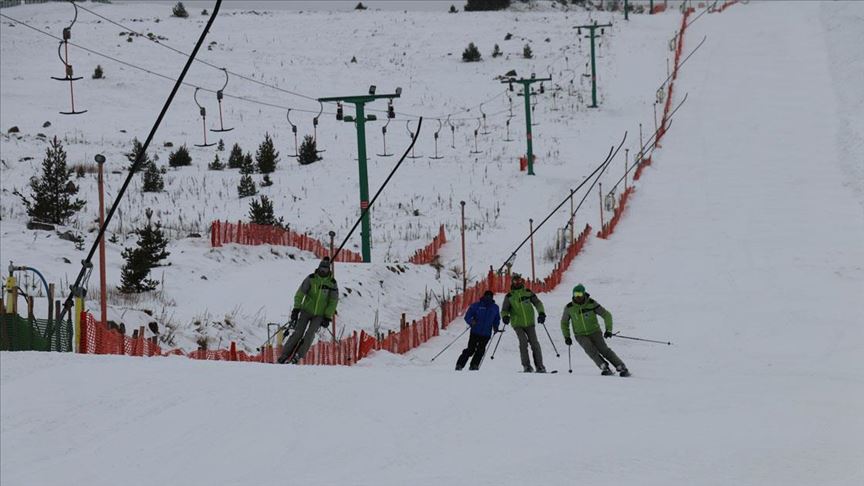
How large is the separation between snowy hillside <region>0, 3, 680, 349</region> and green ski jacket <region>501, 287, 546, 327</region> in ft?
15.7

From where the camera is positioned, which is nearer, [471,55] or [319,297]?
[319,297]

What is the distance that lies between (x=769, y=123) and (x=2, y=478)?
133 feet

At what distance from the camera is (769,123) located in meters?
45.1

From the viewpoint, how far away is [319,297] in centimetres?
1479

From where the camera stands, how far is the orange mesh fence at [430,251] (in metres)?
29.0

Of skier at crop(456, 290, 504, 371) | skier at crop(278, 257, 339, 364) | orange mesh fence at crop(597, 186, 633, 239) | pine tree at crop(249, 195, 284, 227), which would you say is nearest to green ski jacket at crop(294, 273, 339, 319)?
skier at crop(278, 257, 339, 364)

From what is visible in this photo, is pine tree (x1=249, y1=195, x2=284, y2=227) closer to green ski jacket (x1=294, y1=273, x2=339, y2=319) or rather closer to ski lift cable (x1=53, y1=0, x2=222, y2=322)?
green ski jacket (x1=294, y1=273, x2=339, y2=319)

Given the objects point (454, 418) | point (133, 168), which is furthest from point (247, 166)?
point (454, 418)

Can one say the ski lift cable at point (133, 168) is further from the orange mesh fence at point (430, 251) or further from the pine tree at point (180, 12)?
the pine tree at point (180, 12)

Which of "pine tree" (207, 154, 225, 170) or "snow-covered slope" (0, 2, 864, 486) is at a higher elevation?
"pine tree" (207, 154, 225, 170)

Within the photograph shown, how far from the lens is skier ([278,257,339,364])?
14625mm

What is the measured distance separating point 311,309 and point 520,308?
9.97ft

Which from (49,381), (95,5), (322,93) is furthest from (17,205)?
(95,5)

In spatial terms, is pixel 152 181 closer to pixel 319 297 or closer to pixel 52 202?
pixel 52 202
